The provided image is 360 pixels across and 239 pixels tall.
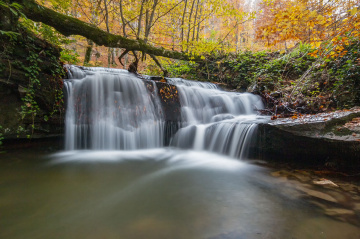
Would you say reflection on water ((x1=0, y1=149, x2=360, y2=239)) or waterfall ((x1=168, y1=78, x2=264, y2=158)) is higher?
waterfall ((x1=168, y1=78, x2=264, y2=158))

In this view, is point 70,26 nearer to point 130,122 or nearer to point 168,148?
point 130,122

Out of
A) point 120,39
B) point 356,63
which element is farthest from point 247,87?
point 120,39

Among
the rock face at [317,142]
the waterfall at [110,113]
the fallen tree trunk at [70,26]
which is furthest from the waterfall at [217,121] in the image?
the fallen tree trunk at [70,26]

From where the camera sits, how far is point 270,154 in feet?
12.9

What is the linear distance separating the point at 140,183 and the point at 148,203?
0.69 meters

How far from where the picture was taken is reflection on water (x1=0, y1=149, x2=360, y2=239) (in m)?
1.64

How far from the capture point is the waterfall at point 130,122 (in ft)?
14.8

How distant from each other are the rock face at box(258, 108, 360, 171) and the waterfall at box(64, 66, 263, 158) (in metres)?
0.52

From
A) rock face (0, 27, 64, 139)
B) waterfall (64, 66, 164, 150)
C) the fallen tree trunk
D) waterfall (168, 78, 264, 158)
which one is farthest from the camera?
waterfall (64, 66, 164, 150)

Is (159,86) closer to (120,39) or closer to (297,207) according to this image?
(120,39)

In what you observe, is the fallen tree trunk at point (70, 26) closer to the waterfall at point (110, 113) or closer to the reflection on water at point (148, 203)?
the waterfall at point (110, 113)

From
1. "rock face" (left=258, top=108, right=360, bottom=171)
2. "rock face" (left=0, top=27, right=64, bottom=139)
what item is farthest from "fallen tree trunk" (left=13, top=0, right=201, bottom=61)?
"rock face" (left=258, top=108, right=360, bottom=171)

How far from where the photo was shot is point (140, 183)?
111 inches

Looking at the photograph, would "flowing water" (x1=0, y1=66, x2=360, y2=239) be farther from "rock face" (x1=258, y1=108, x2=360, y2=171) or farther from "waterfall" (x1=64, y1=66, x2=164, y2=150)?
"rock face" (x1=258, y1=108, x2=360, y2=171)
